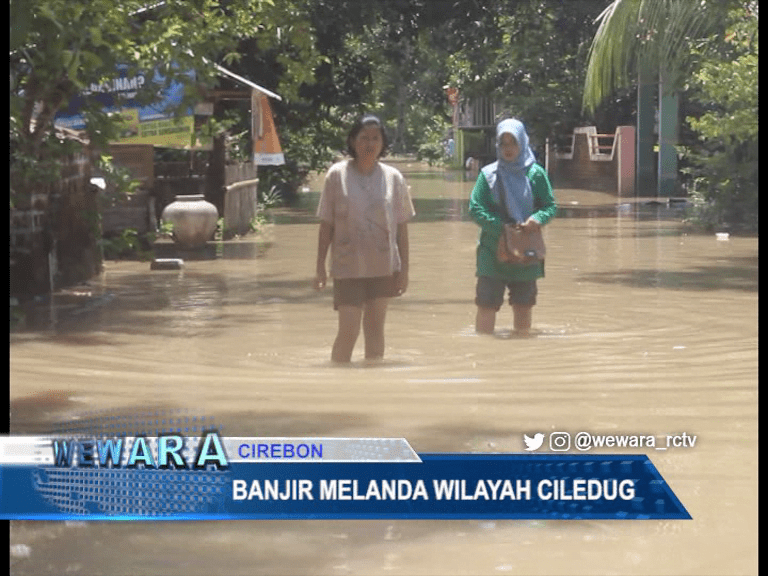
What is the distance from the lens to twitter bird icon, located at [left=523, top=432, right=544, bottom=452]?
254 inches

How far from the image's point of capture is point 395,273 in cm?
902

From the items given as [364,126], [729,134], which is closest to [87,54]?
[364,126]

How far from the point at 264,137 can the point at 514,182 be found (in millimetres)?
14043

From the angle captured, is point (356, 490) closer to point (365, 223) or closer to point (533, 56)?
point (365, 223)

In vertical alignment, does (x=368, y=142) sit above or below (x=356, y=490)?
above

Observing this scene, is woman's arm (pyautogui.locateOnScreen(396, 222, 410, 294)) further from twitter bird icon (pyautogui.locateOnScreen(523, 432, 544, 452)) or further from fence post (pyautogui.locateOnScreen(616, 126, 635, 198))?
fence post (pyautogui.locateOnScreen(616, 126, 635, 198))

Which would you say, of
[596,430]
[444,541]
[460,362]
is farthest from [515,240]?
[444,541]

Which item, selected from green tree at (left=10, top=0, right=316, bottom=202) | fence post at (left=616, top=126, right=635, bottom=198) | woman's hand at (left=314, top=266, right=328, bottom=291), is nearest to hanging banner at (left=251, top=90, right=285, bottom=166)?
green tree at (left=10, top=0, right=316, bottom=202)

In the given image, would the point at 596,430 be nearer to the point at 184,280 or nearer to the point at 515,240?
the point at 515,240

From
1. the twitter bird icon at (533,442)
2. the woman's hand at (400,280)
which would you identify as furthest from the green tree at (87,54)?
the twitter bird icon at (533,442)

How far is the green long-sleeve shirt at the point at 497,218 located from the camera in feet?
33.2

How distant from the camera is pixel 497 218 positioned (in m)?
10.2

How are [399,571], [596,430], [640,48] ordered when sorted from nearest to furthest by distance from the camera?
[399,571]
[596,430]
[640,48]

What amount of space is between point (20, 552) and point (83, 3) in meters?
5.15
